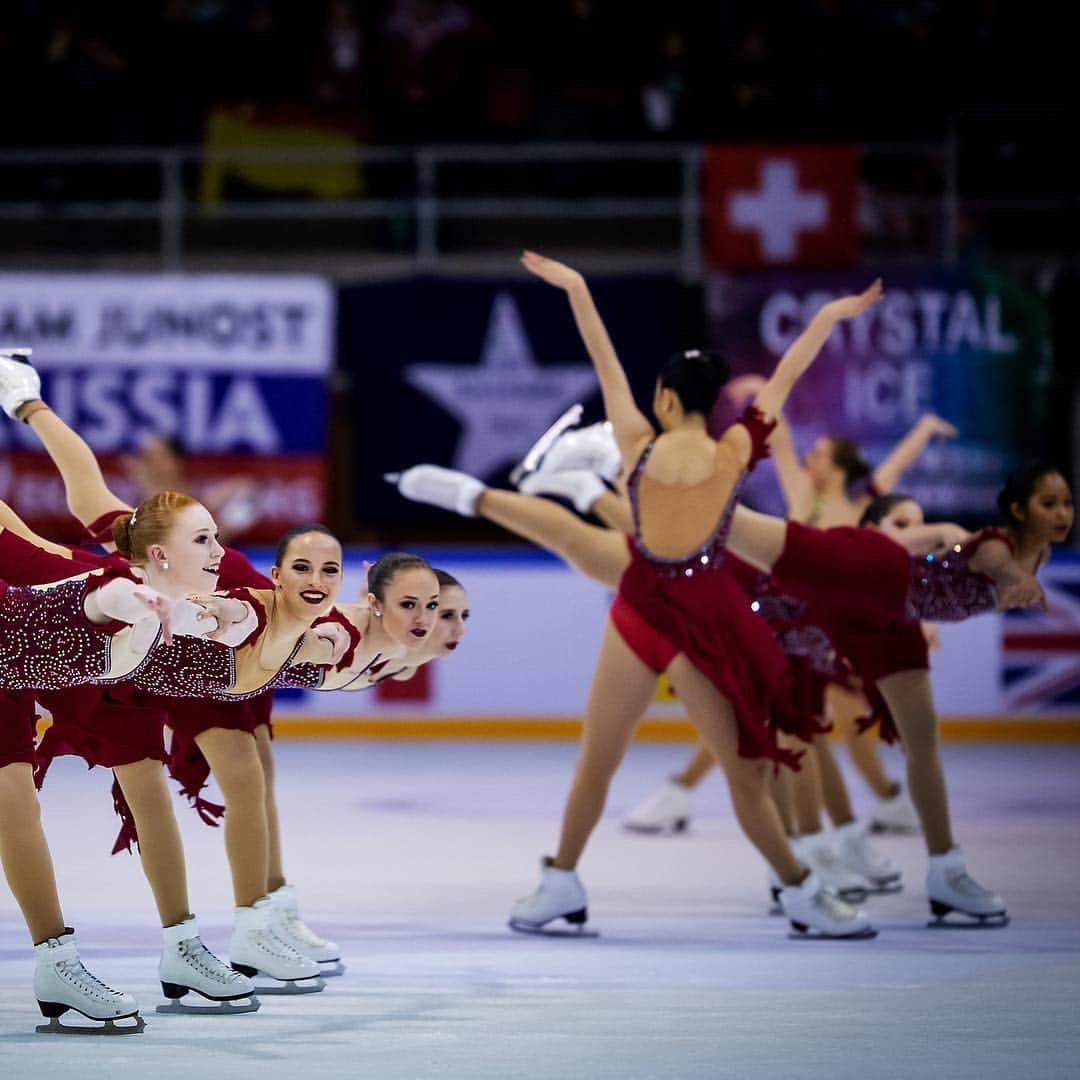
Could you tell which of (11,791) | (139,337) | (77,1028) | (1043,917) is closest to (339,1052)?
(77,1028)

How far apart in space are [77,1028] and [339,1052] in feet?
1.88

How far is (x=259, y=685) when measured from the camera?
4.28 m

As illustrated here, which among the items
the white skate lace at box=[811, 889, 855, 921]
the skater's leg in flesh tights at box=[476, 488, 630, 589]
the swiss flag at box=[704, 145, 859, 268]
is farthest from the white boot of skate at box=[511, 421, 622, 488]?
Answer: the swiss flag at box=[704, 145, 859, 268]

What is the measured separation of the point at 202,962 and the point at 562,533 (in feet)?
5.45

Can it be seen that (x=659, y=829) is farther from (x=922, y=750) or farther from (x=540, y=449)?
(x=540, y=449)

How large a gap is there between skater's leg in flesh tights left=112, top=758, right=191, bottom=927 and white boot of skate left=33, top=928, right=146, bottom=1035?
0.21 metres

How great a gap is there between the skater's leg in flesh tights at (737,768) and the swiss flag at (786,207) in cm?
616

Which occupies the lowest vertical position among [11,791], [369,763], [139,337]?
[369,763]

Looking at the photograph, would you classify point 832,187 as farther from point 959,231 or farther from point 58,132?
point 58,132

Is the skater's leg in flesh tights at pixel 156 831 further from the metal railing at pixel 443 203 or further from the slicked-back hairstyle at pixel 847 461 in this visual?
the metal railing at pixel 443 203

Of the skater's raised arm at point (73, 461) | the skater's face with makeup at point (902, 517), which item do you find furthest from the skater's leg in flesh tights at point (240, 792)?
the skater's face with makeup at point (902, 517)

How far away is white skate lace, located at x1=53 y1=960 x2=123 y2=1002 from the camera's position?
4.16m

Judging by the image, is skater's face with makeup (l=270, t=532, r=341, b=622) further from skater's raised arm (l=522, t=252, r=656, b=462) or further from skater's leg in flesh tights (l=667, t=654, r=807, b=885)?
skater's leg in flesh tights (l=667, t=654, r=807, b=885)

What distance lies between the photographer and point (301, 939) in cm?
492
